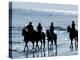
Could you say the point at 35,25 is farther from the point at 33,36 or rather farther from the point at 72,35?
the point at 72,35

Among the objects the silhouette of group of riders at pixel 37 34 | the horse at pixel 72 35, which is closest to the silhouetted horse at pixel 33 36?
the silhouette of group of riders at pixel 37 34

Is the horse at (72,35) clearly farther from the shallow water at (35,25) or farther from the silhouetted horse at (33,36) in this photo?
the silhouetted horse at (33,36)

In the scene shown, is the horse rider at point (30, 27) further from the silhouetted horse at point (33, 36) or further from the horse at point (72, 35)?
the horse at point (72, 35)

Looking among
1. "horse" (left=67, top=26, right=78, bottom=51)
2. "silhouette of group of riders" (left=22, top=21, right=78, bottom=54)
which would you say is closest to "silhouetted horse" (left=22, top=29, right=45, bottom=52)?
"silhouette of group of riders" (left=22, top=21, right=78, bottom=54)

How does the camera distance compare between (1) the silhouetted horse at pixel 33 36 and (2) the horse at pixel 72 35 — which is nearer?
(1) the silhouetted horse at pixel 33 36

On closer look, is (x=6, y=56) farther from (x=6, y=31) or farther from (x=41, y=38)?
(x=41, y=38)

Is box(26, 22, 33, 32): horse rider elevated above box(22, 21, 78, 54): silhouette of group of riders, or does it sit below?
above

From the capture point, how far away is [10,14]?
5.80ft

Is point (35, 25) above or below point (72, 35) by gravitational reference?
above

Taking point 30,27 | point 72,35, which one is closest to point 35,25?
point 30,27

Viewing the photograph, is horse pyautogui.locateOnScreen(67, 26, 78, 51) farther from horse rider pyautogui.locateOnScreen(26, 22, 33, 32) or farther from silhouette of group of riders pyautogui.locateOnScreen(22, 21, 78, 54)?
horse rider pyautogui.locateOnScreen(26, 22, 33, 32)

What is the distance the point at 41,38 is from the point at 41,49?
11 centimetres

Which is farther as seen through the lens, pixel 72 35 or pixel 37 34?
pixel 72 35

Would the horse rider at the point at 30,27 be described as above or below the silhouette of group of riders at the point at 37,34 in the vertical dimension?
above
